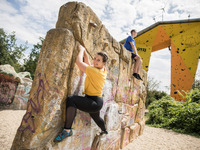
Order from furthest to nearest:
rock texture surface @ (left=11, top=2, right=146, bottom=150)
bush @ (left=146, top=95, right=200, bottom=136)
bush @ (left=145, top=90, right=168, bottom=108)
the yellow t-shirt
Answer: bush @ (left=145, top=90, right=168, bottom=108)
bush @ (left=146, top=95, right=200, bottom=136)
the yellow t-shirt
rock texture surface @ (left=11, top=2, right=146, bottom=150)

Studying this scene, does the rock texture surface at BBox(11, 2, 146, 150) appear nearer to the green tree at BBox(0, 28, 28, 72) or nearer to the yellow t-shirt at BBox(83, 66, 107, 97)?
the yellow t-shirt at BBox(83, 66, 107, 97)

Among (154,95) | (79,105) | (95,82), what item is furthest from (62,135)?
(154,95)

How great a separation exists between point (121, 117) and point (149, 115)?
507 centimetres

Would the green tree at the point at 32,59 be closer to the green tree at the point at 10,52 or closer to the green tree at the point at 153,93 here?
the green tree at the point at 10,52

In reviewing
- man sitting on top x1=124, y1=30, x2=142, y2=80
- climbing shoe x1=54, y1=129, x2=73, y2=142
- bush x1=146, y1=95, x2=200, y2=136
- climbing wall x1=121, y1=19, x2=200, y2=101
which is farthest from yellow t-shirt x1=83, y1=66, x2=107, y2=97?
climbing wall x1=121, y1=19, x2=200, y2=101

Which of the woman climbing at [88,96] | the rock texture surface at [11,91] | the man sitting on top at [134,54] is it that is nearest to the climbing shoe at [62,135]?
the woman climbing at [88,96]

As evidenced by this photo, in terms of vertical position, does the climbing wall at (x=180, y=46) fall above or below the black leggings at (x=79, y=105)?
above

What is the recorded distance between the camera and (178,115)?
19.9 ft

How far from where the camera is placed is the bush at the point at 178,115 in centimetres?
538

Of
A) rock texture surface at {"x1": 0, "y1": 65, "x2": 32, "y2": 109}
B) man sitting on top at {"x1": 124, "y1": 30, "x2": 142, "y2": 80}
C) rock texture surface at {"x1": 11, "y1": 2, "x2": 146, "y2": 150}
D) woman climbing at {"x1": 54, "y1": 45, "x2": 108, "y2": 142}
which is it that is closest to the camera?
rock texture surface at {"x1": 11, "y1": 2, "x2": 146, "y2": 150}

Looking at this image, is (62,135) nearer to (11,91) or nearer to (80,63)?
(80,63)

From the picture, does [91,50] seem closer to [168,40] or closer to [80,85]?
[80,85]

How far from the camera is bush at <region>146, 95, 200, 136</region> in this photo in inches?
212

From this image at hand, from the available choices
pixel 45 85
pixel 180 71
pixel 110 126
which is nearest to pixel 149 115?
pixel 180 71
